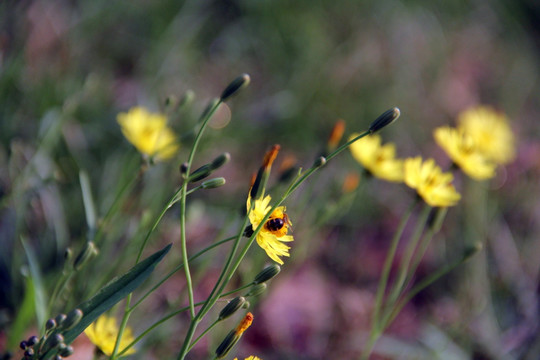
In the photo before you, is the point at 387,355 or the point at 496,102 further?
the point at 496,102

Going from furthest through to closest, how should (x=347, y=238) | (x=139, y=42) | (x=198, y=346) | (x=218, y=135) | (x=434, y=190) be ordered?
(x=139, y=42) → (x=347, y=238) → (x=218, y=135) → (x=198, y=346) → (x=434, y=190)

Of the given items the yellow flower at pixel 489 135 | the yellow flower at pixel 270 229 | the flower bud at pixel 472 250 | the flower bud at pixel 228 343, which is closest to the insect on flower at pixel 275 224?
the yellow flower at pixel 270 229

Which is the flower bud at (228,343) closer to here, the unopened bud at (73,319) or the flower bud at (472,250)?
the unopened bud at (73,319)

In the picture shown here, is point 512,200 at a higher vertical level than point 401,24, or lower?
lower

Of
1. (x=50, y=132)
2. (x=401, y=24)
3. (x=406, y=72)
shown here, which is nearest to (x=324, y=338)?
(x=50, y=132)

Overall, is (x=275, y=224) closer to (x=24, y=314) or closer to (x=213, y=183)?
(x=213, y=183)

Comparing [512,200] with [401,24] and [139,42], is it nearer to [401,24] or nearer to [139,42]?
[401,24]

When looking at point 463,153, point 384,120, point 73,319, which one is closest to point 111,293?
point 73,319
